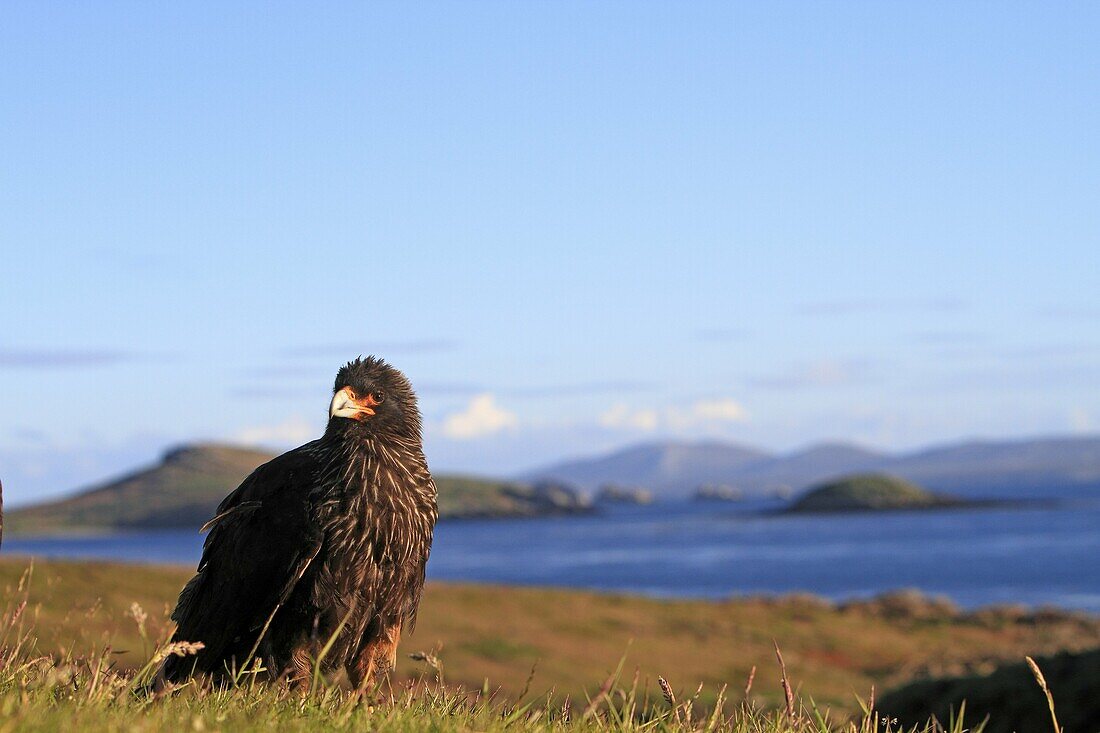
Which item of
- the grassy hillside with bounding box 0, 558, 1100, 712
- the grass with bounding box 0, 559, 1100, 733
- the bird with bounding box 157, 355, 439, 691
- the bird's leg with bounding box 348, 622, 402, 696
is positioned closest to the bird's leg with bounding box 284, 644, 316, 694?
the bird with bounding box 157, 355, 439, 691

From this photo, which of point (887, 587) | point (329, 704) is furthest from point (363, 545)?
point (887, 587)

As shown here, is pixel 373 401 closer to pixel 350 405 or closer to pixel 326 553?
pixel 350 405

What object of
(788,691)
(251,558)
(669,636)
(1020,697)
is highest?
A: (251,558)

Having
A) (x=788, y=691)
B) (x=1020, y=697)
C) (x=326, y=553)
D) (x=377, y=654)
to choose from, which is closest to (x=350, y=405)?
(x=326, y=553)

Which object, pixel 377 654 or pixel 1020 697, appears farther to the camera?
pixel 1020 697

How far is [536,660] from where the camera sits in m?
6.40

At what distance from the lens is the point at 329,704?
6164 mm

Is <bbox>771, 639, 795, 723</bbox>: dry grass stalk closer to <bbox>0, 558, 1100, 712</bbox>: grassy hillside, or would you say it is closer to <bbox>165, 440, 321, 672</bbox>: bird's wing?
<bbox>165, 440, 321, 672</bbox>: bird's wing

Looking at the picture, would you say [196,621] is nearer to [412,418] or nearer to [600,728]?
[412,418]

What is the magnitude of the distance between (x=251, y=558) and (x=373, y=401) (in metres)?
1.37

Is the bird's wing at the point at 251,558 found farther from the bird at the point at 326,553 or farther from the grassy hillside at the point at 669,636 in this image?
the grassy hillside at the point at 669,636

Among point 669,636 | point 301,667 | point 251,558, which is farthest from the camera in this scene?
point 669,636

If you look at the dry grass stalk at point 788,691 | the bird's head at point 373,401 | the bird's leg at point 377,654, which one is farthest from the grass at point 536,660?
the bird's head at point 373,401

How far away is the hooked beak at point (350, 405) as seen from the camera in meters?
8.91
